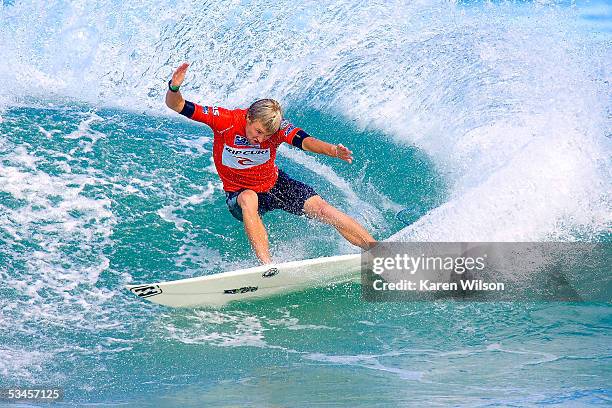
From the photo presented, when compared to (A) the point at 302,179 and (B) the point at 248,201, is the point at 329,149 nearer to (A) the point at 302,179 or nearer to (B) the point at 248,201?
(B) the point at 248,201

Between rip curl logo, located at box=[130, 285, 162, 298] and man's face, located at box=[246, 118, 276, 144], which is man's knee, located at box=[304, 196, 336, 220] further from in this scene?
rip curl logo, located at box=[130, 285, 162, 298]

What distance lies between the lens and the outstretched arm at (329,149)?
6.55 metres

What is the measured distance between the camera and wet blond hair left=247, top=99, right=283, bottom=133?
6516 millimetres

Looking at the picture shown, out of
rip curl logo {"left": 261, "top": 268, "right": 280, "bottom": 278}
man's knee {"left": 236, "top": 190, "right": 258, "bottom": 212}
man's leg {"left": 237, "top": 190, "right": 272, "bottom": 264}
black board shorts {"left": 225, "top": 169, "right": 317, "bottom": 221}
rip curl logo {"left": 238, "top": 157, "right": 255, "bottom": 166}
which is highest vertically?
rip curl logo {"left": 238, "top": 157, "right": 255, "bottom": 166}

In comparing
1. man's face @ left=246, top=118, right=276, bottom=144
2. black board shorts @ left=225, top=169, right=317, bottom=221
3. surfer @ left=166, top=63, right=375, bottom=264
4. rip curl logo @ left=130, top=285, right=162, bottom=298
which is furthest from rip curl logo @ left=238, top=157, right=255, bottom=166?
rip curl logo @ left=130, top=285, right=162, bottom=298

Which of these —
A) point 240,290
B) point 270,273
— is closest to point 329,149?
point 270,273

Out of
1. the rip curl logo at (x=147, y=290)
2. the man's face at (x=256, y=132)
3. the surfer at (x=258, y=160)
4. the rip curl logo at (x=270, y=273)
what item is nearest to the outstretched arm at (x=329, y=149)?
the surfer at (x=258, y=160)

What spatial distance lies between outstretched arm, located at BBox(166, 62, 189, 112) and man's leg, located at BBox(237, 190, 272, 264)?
0.92 metres

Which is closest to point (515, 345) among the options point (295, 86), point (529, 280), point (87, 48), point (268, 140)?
point (529, 280)

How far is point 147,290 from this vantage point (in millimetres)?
6387

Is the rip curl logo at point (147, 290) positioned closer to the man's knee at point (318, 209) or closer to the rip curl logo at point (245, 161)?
the rip curl logo at point (245, 161)

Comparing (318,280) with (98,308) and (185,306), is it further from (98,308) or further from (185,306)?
(98,308)

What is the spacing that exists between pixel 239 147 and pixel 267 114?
515 millimetres

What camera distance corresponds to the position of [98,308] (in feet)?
22.2
